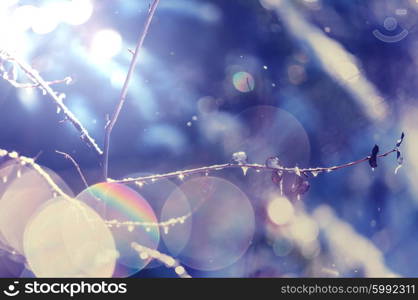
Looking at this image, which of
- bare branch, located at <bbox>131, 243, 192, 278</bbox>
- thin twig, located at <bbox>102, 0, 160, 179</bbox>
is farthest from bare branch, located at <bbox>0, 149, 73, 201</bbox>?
bare branch, located at <bbox>131, 243, 192, 278</bbox>

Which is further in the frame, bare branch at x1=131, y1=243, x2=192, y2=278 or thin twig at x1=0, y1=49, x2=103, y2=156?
thin twig at x1=0, y1=49, x2=103, y2=156

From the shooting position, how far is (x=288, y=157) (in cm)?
409

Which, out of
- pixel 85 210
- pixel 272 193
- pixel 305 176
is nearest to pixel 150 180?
pixel 85 210

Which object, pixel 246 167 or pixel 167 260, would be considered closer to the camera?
pixel 167 260

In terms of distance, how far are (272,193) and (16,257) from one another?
262 centimetres

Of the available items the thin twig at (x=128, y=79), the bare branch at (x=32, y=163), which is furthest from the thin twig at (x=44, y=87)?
the bare branch at (x=32, y=163)

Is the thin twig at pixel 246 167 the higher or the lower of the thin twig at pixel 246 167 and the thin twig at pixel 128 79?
the lower

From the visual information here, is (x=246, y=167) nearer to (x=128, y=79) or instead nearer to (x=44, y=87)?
(x=128, y=79)

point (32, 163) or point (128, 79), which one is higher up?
point (128, 79)

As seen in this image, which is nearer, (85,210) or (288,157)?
(85,210)

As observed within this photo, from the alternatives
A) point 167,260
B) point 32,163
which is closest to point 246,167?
point 167,260

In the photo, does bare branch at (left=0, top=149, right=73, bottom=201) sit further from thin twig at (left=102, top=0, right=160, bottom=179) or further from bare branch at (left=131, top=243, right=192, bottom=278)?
bare branch at (left=131, top=243, right=192, bottom=278)

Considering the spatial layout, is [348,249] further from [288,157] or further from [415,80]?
[415,80]

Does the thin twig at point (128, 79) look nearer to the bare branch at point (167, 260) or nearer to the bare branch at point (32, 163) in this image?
the bare branch at point (32, 163)
